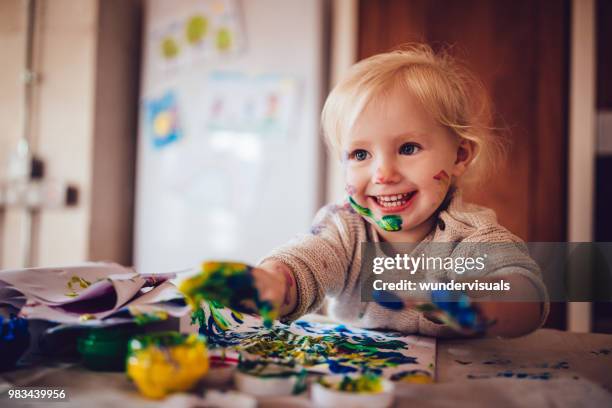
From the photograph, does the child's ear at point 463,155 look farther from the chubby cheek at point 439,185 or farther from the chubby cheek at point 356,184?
the chubby cheek at point 356,184

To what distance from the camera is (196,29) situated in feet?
7.09

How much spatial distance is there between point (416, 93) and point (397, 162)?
12 centimetres

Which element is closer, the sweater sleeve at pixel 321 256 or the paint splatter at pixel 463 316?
the paint splatter at pixel 463 316

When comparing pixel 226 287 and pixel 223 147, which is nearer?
pixel 226 287

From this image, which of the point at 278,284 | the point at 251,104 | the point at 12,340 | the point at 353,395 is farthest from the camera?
the point at 251,104

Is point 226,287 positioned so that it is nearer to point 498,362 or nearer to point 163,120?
point 498,362

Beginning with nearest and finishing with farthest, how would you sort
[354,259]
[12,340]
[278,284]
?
[12,340] → [278,284] → [354,259]

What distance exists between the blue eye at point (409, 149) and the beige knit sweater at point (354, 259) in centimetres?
12

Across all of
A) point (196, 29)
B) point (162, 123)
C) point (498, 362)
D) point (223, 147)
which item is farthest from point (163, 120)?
point (498, 362)

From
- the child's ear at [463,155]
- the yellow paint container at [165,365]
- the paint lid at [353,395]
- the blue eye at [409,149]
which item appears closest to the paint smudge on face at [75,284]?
the yellow paint container at [165,365]

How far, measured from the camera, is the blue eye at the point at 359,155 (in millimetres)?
757

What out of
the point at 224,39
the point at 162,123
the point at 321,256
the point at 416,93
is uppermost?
the point at 224,39

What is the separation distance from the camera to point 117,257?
7.48 feet

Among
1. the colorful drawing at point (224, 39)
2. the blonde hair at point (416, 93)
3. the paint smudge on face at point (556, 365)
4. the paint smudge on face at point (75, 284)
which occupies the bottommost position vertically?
the paint smudge on face at point (556, 365)
